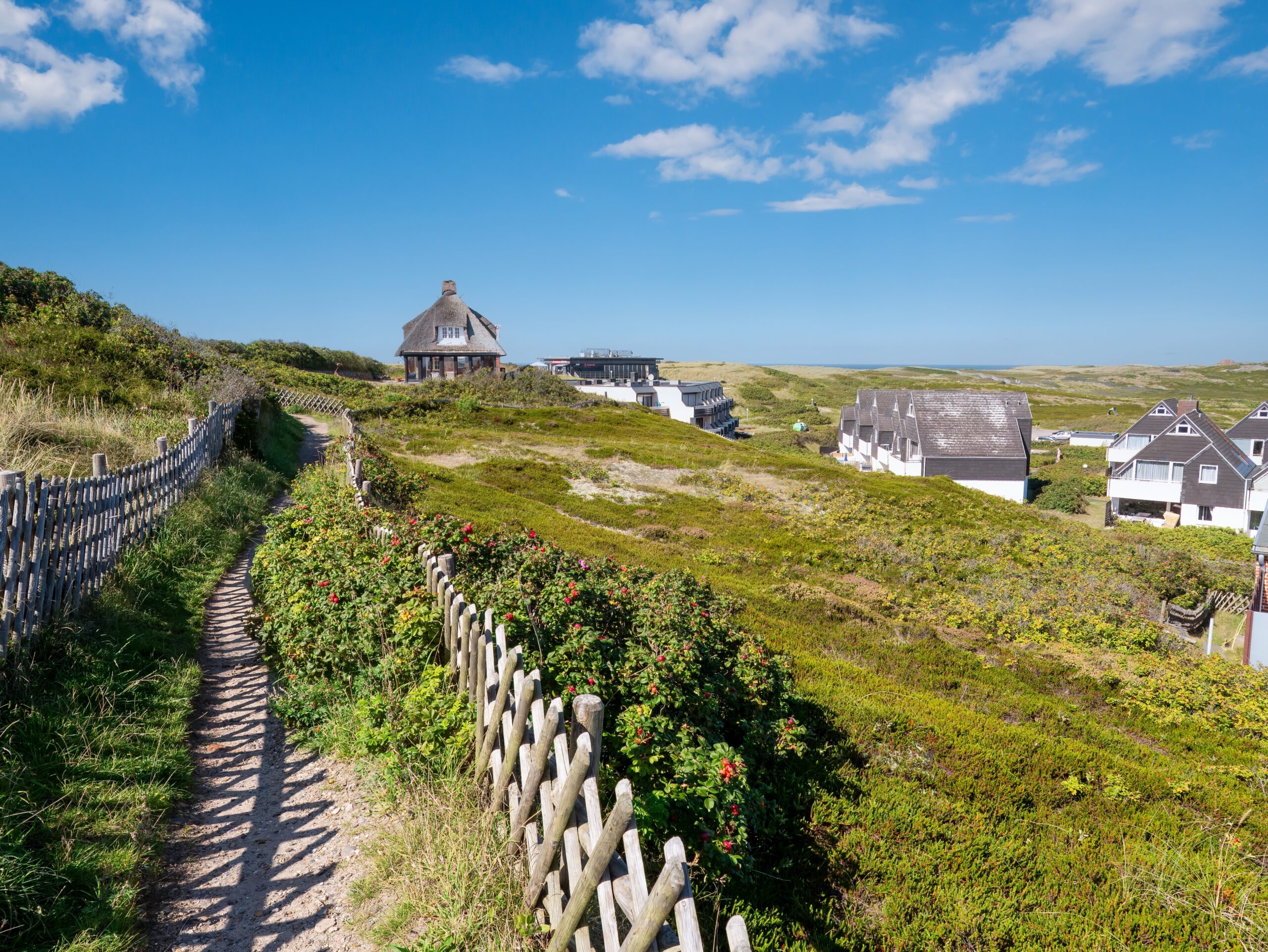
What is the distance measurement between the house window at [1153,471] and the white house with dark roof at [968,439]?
709 cm

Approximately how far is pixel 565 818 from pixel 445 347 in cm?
6620

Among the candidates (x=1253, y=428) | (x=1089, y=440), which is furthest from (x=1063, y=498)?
(x=1089, y=440)

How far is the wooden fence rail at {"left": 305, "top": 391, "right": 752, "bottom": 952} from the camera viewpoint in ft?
7.90

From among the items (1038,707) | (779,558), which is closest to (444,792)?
(1038,707)

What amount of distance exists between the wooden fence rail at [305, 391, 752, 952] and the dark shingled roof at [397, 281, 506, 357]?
63.9 metres

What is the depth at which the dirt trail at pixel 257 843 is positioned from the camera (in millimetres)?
3766

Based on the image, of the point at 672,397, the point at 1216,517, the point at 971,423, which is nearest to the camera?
the point at 1216,517

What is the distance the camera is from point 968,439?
4881cm

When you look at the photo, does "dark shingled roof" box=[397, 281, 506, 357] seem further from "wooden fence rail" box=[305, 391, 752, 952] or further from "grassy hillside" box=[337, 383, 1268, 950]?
"wooden fence rail" box=[305, 391, 752, 952]

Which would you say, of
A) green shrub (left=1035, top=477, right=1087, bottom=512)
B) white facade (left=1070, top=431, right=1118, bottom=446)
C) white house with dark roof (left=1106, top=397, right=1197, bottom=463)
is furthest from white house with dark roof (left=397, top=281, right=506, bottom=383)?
white facade (left=1070, top=431, right=1118, bottom=446)

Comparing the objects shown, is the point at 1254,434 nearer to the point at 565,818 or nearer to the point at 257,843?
the point at 565,818

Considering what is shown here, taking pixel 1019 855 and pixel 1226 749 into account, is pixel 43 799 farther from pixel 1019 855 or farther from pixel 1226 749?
pixel 1226 749

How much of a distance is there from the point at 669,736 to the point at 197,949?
122 inches

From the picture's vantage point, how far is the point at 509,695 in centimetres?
418
